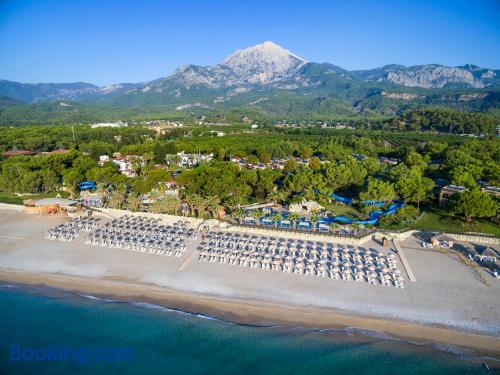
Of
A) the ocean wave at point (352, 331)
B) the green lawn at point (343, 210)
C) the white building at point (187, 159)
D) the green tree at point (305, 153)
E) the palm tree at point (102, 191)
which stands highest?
the green tree at point (305, 153)

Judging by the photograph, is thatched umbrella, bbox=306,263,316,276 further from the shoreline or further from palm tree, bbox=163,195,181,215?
palm tree, bbox=163,195,181,215

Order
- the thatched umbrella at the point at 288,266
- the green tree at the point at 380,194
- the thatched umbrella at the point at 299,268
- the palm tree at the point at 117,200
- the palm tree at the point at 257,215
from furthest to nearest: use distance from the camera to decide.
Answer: the palm tree at the point at 117,200
the green tree at the point at 380,194
the palm tree at the point at 257,215
the thatched umbrella at the point at 288,266
the thatched umbrella at the point at 299,268

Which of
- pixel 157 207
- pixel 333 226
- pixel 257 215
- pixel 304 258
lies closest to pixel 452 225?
pixel 333 226

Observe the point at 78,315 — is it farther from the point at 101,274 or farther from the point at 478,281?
the point at 478,281

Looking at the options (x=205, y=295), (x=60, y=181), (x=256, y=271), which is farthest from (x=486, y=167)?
(x=60, y=181)

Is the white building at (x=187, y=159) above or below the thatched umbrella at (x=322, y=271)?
above

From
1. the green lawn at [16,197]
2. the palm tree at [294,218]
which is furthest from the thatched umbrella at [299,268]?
the green lawn at [16,197]

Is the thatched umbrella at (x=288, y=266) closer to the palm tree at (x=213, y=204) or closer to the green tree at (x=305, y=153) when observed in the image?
the palm tree at (x=213, y=204)
